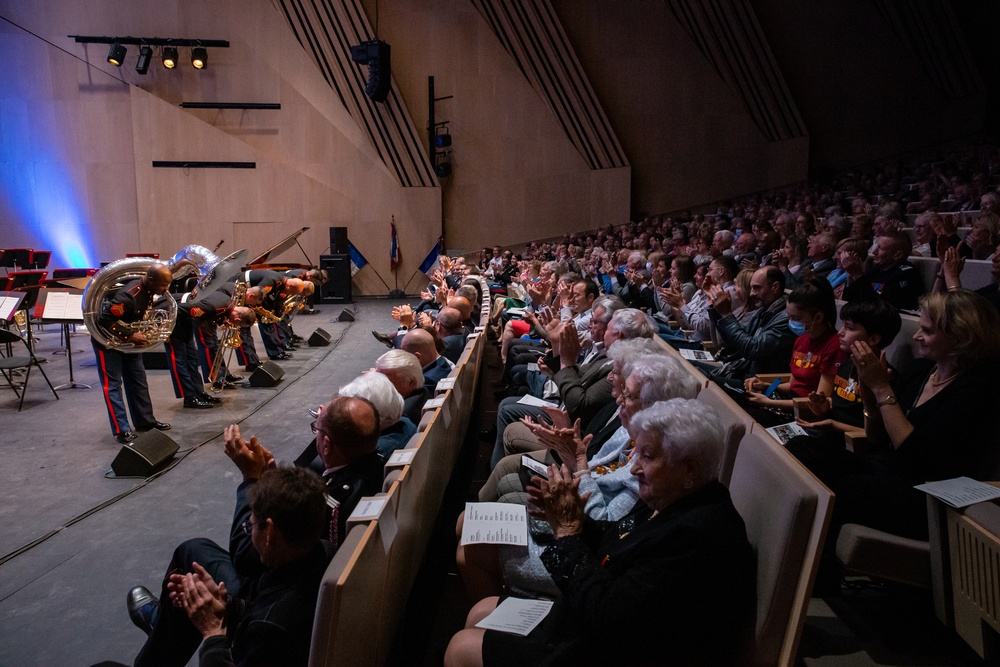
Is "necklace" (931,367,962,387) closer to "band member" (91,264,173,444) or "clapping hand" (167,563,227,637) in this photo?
"clapping hand" (167,563,227,637)

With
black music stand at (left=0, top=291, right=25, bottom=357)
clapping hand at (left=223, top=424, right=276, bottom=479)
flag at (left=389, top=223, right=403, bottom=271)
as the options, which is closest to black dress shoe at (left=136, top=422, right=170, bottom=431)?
black music stand at (left=0, top=291, right=25, bottom=357)

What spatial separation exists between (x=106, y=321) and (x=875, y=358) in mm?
4447

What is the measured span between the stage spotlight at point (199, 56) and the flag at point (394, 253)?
185 inches

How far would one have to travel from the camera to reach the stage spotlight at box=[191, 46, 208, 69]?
520 inches

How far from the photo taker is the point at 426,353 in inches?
154

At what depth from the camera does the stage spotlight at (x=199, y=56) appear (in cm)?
1321

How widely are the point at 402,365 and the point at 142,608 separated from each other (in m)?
1.42

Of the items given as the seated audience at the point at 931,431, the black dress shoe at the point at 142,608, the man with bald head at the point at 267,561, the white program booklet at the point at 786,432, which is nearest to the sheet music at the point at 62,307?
the black dress shoe at the point at 142,608

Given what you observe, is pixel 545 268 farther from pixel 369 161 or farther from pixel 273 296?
pixel 369 161

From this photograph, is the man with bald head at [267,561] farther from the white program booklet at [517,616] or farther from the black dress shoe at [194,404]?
the black dress shoe at [194,404]

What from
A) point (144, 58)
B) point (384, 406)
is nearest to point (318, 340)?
point (384, 406)

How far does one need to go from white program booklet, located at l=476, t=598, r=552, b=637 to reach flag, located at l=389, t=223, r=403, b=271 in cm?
1293

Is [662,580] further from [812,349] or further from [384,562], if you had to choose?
[812,349]

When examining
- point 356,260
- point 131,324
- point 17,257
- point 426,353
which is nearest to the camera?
point 426,353
